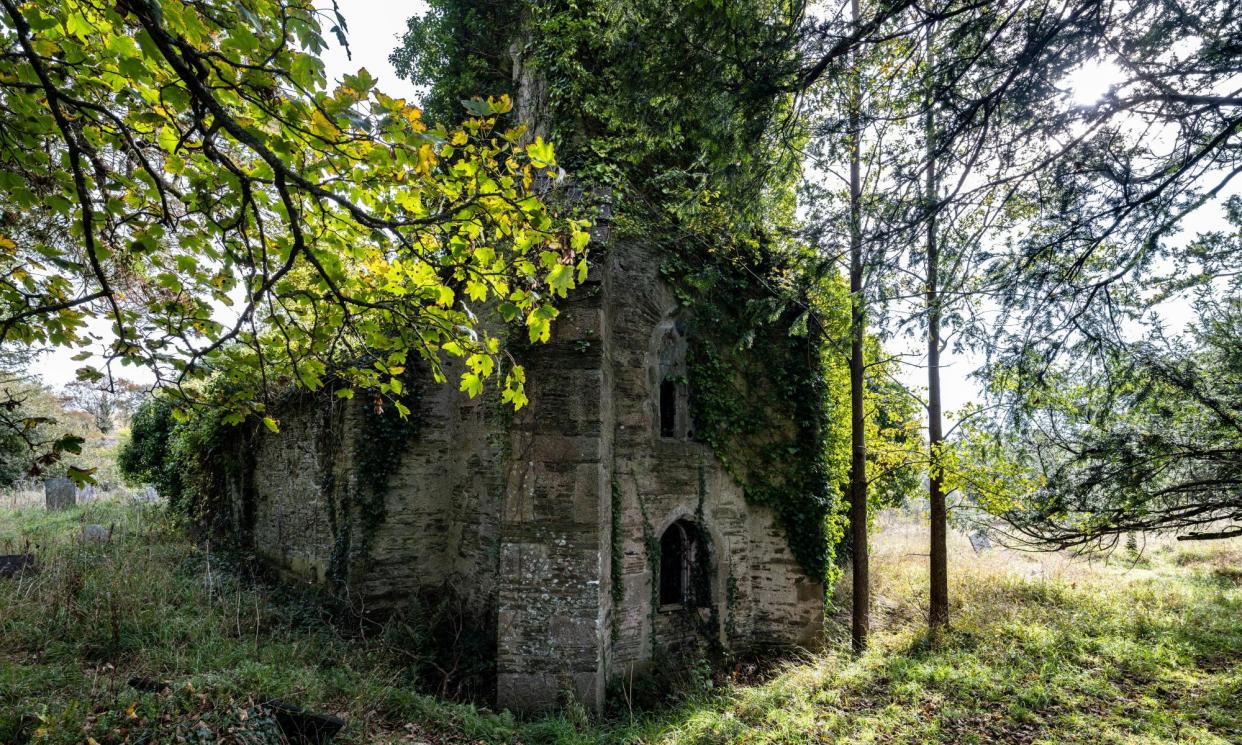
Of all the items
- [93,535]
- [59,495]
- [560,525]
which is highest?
[560,525]

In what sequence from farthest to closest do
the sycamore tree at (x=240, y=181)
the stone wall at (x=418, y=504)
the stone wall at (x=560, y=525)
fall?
the stone wall at (x=418, y=504)
the stone wall at (x=560, y=525)
the sycamore tree at (x=240, y=181)

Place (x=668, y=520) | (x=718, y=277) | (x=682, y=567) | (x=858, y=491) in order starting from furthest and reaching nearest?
(x=718, y=277)
(x=858, y=491)
(x=682, y=567)
(x=668, y=520)

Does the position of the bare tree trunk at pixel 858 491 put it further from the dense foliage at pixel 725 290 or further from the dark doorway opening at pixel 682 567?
the dark doorway opening at pixel 682 567

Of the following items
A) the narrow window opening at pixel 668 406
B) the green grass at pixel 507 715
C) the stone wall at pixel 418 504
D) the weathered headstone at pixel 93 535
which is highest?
the narrow window opening at pixel 668 406

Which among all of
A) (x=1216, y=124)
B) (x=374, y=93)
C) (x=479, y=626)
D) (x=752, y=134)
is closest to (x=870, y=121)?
(x=752, y=134)

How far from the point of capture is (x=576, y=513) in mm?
7773

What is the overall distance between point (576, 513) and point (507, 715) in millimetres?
2428

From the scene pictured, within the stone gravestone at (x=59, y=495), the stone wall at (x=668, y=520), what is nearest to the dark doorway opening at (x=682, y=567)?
the stone wall at (x=668, y=520)

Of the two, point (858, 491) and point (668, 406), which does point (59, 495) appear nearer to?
point (668, 406)

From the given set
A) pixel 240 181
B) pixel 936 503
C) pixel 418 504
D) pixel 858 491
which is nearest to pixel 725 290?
pixel 858 491

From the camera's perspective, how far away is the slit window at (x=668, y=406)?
1011 centimetres

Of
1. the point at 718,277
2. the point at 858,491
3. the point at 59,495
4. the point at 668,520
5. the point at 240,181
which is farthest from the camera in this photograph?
the point at 59,495

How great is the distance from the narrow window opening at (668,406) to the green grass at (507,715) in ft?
13.2

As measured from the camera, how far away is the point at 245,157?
5.39m
